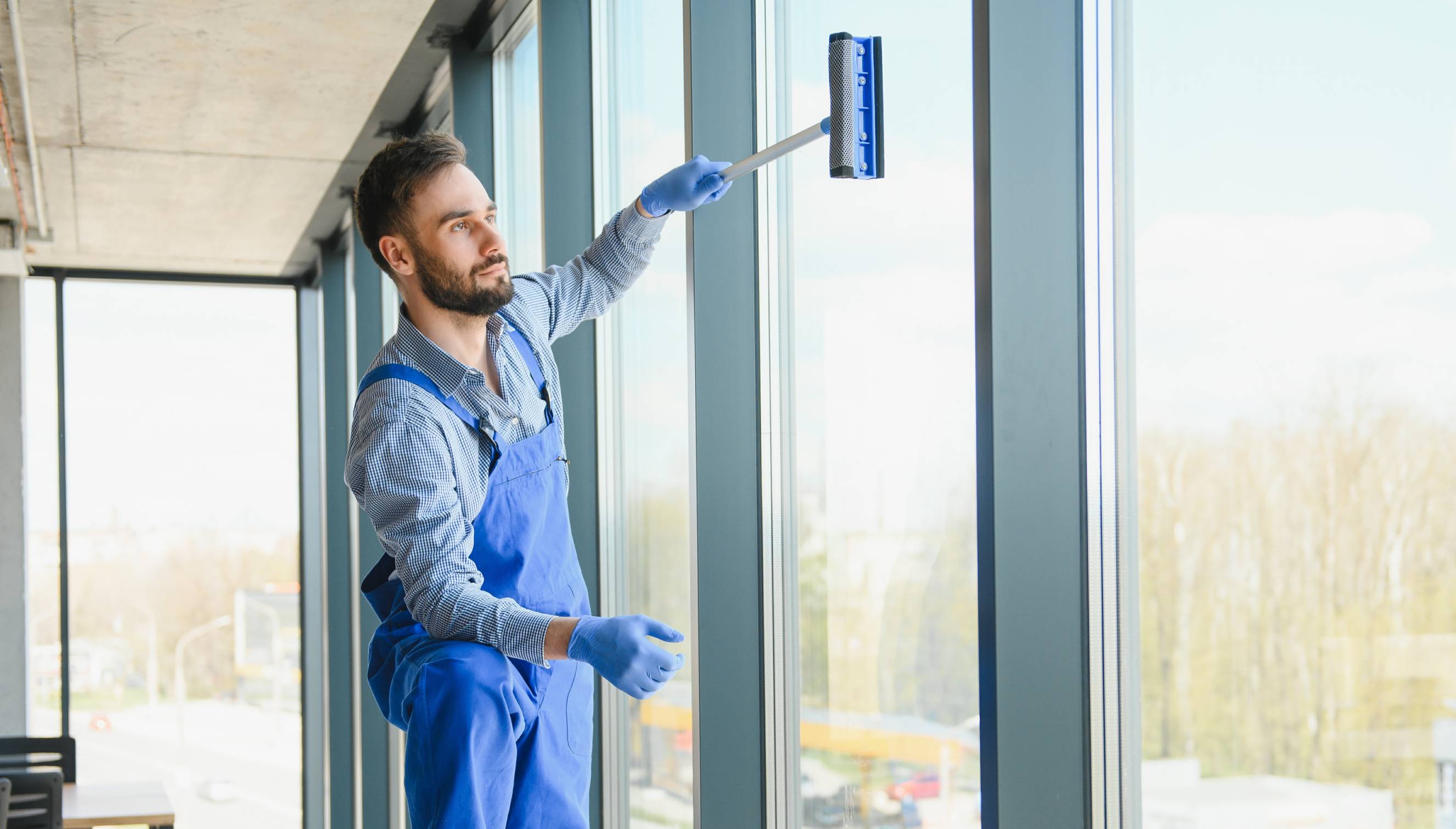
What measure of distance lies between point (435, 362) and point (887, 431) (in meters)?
0.57

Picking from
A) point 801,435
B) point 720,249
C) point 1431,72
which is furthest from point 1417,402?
point 720,249

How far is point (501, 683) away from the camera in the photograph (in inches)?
58.2

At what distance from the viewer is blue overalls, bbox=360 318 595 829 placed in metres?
1.46

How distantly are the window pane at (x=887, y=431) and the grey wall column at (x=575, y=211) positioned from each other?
788 millimetres

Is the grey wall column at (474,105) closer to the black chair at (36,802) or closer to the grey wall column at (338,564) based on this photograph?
the black chair at (36,802)

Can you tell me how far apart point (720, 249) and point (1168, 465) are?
91 centimetres

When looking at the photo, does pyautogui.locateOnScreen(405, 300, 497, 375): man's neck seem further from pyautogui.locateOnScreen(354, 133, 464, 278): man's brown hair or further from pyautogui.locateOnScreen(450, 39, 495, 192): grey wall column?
pyautogui.locateOnScreen(450, 39, 495, 192): grey wall column

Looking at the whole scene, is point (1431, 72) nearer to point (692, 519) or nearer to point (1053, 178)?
point (1053, 178)

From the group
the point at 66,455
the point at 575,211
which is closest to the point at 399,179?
the point at 575,211

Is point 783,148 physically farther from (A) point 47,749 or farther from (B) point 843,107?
(A) point 47,749

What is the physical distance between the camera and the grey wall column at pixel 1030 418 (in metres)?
1.18

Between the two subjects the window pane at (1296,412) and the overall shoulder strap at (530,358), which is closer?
the window pane at (1296,412)

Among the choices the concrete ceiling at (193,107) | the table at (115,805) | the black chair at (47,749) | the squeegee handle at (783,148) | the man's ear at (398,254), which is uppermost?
the concrete ceiling at (193,107)

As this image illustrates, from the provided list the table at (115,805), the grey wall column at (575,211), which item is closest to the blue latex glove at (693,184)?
the grey wall column at (575,211)
